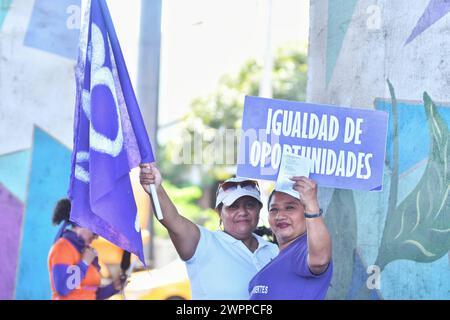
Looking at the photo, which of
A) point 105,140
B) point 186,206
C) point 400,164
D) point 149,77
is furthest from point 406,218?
point 186,206

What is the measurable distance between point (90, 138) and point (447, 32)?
240cm

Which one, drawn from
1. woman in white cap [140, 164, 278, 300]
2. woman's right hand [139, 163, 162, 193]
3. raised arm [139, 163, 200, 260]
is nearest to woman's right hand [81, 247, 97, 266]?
woman in white cap [140, 164, 278, 300]

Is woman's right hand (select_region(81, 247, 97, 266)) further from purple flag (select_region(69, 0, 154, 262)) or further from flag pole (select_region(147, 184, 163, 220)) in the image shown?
flag pole (select_region(147, 184, 163, 220))

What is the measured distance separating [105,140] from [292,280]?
1.23m

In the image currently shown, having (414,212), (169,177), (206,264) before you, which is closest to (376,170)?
(414,212)

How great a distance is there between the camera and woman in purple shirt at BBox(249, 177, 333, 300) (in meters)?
4.16

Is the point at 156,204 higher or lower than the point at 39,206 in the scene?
higher

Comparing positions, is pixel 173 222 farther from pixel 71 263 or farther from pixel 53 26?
pixel 53 26

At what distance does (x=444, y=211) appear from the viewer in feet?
16.6

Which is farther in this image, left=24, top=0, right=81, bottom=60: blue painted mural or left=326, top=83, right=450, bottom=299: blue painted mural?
left=24, top=0, right=81, bottom=60: blue painted mural

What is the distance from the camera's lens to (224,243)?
15.2 ft

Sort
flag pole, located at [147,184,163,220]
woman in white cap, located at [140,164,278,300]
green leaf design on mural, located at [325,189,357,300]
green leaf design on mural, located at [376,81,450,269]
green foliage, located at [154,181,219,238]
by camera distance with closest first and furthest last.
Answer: flag pole, located at [147,184,163,220], woman in white cap, located at [140,164,278,300], green leaf design on mural, located at [376,81,450,269], green leaf design on mural, located at [325,189,357,300], green foliage, located at [154,181,219,238]

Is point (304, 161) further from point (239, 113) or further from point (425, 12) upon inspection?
point (239, 113)

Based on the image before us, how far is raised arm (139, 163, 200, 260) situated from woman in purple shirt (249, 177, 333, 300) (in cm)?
40
